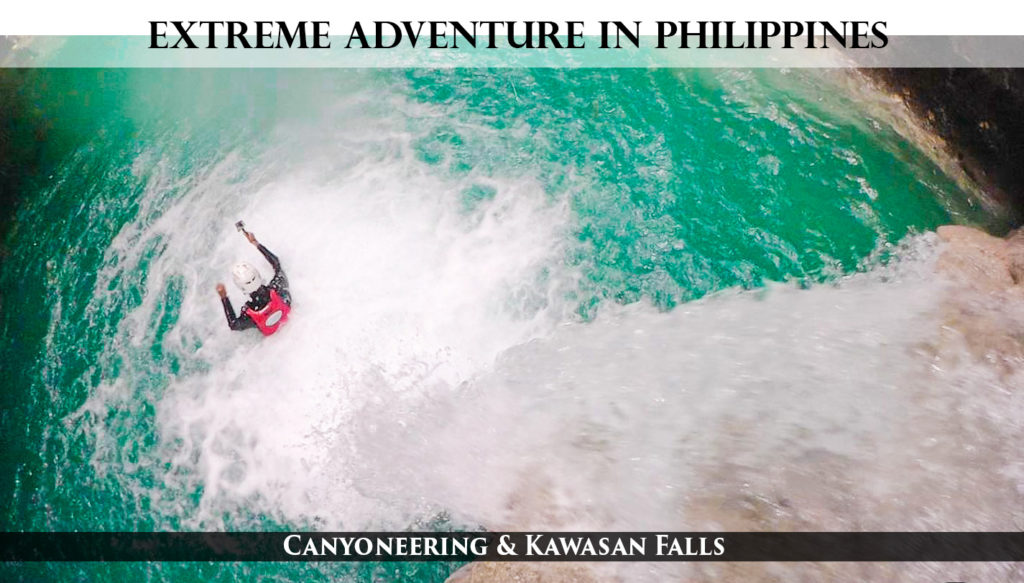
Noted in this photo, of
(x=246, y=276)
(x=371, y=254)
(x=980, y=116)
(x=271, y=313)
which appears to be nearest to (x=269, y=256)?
(x=246, y=276)

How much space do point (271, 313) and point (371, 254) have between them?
180cm

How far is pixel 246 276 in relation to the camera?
8.09 metres

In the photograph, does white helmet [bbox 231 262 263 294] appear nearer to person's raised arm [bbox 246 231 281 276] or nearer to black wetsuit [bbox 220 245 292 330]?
black wetsuit [bbox 220 245 292 330]

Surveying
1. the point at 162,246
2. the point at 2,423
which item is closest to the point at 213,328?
the point at 162,246

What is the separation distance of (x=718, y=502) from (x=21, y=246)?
12.1 metres

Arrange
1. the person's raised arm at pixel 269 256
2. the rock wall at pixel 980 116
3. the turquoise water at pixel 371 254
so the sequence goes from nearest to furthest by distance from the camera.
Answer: the turquoise water at pixel 371 254 < the person's raised arm at pixel 269 256 < the rock wall at pixel 980 116

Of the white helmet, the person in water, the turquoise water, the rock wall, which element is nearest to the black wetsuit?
the person in water

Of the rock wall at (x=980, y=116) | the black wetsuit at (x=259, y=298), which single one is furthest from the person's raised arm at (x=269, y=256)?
the rock wall at (x=980, y=116)

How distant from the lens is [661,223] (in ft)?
30.5

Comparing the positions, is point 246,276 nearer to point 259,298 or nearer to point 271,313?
point 259,298

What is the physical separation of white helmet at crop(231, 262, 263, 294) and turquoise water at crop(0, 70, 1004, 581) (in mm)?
1004

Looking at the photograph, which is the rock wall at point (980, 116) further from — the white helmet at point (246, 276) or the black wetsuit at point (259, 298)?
the white helmet at point (246, 276)

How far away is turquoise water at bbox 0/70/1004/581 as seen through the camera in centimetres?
820

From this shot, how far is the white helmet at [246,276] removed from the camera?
8055 millimetres
